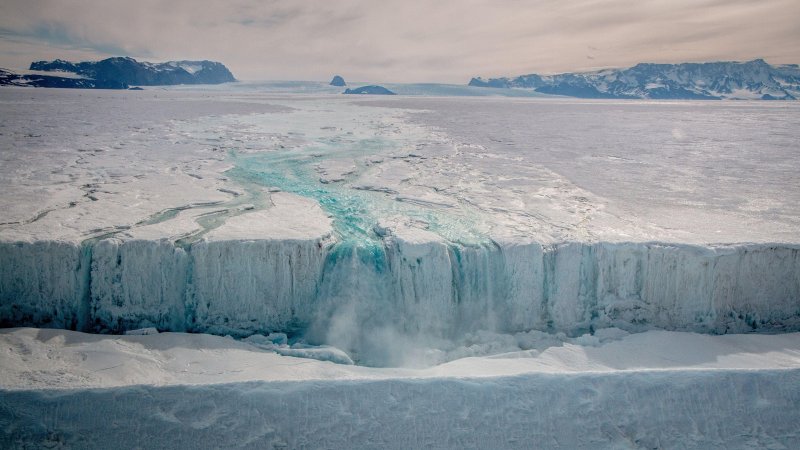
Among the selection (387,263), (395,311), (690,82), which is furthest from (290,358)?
(690,82)

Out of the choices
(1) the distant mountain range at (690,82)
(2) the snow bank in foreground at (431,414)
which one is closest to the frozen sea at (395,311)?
(2) the snow bank in foreground at (431,414)

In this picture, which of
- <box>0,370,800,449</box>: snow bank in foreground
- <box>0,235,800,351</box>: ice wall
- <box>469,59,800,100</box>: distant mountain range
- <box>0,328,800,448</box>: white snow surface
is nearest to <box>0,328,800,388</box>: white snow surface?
<box>0,328,800,448</box>: white snow surface

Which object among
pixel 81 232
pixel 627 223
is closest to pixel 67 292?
pixel 81 232

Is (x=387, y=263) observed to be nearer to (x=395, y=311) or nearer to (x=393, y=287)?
(x=393, y=287)

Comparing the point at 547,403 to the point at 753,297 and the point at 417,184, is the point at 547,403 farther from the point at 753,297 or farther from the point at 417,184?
the point at 417,184

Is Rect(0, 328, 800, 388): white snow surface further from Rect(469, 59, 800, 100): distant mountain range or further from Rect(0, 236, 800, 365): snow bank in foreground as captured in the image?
Rect(469, 59, 800, 100): distant mountain range

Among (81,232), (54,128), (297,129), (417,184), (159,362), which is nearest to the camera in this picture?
(159,362)
